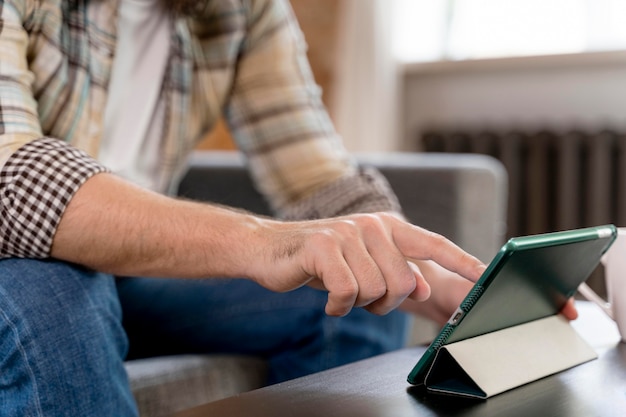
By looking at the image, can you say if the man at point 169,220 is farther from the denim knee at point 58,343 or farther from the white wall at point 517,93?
the white wall at point 517,93

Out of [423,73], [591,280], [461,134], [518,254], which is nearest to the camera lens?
[518,254]

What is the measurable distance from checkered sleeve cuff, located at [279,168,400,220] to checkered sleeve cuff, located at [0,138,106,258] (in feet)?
1.19

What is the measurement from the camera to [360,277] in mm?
600

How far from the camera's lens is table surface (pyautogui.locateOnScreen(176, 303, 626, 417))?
542 millimetres

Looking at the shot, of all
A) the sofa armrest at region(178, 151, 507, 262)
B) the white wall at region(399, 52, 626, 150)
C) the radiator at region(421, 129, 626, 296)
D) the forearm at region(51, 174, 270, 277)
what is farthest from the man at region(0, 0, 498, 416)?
the white wall at region(399, 52, 626, 150)

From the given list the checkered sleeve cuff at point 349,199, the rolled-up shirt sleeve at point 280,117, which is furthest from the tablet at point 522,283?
the rolled-up shirt sleeve at point 280,117

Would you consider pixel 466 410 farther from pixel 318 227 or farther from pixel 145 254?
pixel 145 254

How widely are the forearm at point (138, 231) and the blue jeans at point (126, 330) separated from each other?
0.02m

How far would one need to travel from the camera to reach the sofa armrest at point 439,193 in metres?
1.51

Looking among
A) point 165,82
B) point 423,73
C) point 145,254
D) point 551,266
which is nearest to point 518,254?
point 551,266

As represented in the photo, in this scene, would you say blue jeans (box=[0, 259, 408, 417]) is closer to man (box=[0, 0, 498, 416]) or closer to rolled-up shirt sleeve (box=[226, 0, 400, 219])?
man (box=[0, 0, 498, 416])

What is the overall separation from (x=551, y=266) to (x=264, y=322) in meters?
0.45

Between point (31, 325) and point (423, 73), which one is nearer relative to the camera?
point (31, 325)

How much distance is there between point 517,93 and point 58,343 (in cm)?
235
